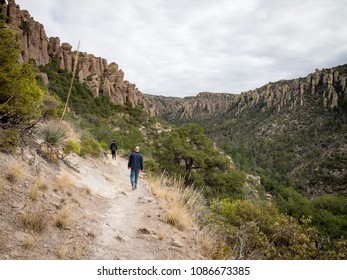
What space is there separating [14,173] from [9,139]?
4.22 ft

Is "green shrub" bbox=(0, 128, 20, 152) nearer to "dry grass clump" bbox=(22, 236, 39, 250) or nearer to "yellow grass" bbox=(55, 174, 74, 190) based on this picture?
"yellow grass" bbox=(55, 174, 74, 190)

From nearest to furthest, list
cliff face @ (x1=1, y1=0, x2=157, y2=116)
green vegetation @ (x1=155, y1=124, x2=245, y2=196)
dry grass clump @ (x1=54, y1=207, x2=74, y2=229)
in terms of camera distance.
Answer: dry grass clump @ (x1=54, y1=207, x2=74, y2=229)
green vegetation @ (x1=155, y1=124, x2=245, y2=196)
cliff face @ (x1=1, y1=0, x2=157, y2=116)

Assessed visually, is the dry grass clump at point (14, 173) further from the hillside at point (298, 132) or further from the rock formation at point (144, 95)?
the hillside at point (298, 132)

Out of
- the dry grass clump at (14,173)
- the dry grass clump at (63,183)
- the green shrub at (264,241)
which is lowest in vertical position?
the green shrub at (264,241)

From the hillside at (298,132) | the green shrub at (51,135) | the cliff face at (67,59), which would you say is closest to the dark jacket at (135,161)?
the green shrub at (51,135)

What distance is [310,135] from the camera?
264 ft

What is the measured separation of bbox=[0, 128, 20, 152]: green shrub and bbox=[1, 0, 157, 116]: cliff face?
3716 cm

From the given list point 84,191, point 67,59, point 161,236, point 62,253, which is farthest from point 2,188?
point 67,59

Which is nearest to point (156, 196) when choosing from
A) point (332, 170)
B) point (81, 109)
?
point (81, 109)

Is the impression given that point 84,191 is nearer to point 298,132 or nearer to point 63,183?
point 63,183

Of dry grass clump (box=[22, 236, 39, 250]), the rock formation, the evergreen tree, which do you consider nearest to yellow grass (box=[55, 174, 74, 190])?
the evergreen tree

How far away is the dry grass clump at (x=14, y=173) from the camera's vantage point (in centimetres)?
470

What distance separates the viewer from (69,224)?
4.09m

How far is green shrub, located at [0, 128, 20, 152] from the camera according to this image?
18.2 feet
